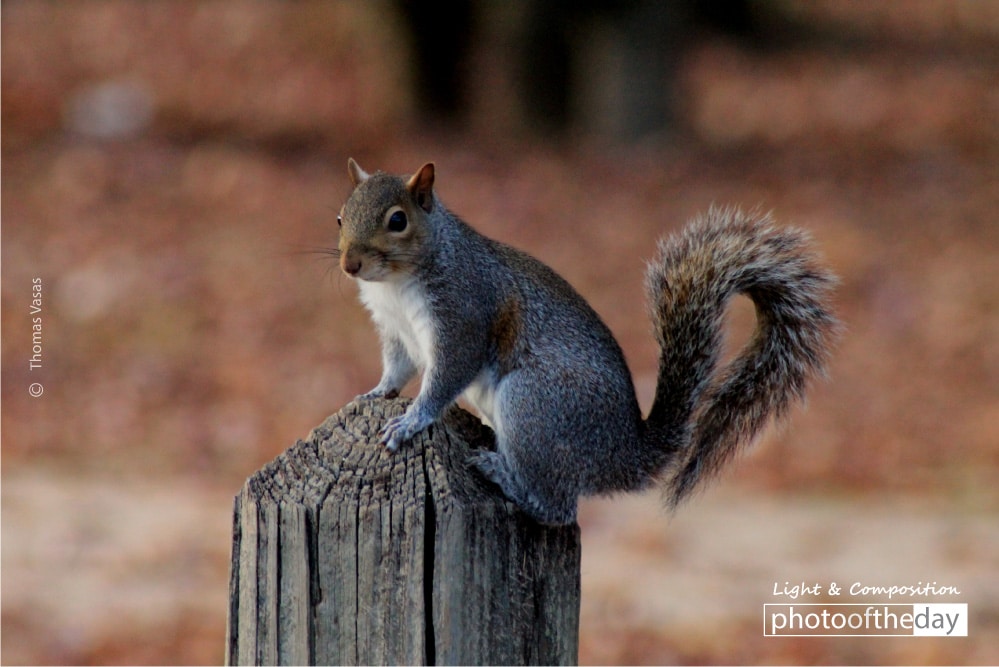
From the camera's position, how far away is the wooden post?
1510 mm

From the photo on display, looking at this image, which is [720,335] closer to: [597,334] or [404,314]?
[597,334]

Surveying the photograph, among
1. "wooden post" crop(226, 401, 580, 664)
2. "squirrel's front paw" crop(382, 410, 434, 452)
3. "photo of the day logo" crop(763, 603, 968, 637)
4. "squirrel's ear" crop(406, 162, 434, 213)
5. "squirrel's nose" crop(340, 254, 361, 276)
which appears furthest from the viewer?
"photo of the day logo" crop(763, 603, 968, 637)

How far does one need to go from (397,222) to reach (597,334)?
14.9 inches

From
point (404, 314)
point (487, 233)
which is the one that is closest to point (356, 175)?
point (404, 314)

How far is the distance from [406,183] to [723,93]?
481 inches

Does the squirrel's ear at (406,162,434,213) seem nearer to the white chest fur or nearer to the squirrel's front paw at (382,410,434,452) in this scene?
the white chest fur

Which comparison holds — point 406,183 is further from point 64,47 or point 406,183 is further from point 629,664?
point 64,47

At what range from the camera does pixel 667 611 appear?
15.0ft

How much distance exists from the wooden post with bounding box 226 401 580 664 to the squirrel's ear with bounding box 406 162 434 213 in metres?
0.74

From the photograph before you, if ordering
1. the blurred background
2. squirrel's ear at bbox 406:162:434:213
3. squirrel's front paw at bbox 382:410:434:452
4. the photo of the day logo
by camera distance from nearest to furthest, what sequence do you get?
squirrel's front paw at bbox 382:410:434:452 < squirrel's ear at bbox 406:162:434:213 < the photo of the day logo < the blurred background

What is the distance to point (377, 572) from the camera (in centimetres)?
151

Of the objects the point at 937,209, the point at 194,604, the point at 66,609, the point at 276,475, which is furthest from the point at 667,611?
the point at 937,209

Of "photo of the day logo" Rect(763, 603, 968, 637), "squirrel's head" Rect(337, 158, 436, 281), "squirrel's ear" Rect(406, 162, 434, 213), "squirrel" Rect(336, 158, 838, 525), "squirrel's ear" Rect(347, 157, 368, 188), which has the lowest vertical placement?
"photo of the day logo" Rect(763, 603, 968, 637)

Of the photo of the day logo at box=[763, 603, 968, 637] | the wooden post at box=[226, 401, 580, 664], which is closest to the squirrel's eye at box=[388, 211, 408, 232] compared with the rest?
the wooden post at box=[226, 401, 580, 664]
